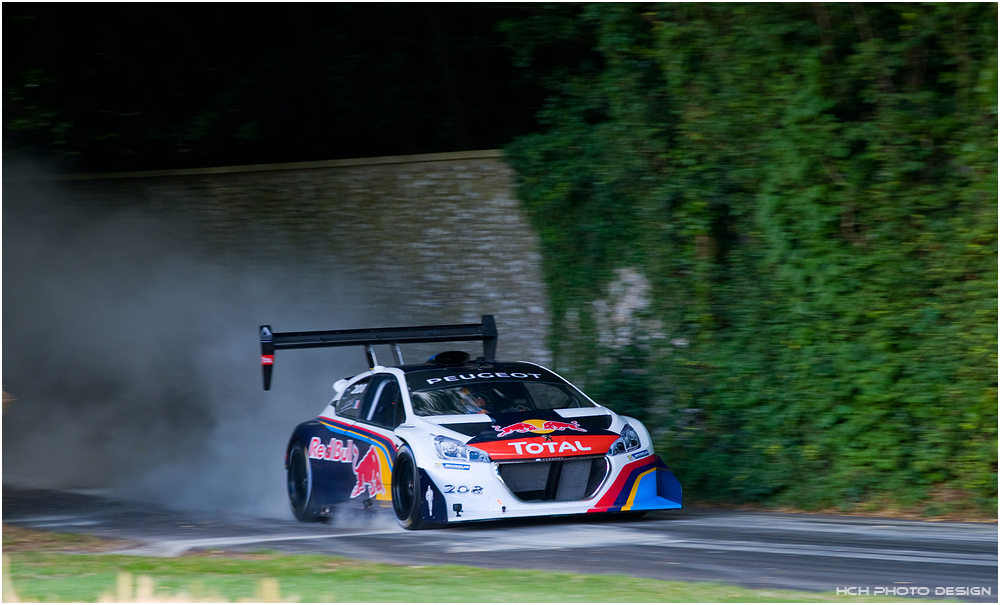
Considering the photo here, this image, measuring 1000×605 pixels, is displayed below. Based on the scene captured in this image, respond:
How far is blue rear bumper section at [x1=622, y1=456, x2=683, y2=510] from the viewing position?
923 centimetres

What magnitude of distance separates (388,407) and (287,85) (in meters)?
10.3

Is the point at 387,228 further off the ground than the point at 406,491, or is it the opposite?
the point at 387,228

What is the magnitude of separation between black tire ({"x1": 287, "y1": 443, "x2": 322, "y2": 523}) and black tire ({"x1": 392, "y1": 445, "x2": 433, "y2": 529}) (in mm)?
1640

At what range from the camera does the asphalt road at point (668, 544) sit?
6.58 meters

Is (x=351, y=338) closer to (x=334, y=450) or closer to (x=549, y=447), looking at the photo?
(x=334, y=450)

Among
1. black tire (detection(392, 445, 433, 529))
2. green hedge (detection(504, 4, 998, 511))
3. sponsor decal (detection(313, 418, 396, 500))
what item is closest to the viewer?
green hedge (detection(504, 4, 998, 511))

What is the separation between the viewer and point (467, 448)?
895cm

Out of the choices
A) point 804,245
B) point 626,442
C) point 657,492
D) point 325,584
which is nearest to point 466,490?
point 626,442

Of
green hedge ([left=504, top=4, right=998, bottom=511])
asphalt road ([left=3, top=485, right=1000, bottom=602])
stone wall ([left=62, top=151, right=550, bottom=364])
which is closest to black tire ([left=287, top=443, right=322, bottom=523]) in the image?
asphalt road ([left=3, top=485, right=1000, bottom=602])

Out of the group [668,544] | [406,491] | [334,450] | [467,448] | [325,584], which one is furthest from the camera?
[334,450]

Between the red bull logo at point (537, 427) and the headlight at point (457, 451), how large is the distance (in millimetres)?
268

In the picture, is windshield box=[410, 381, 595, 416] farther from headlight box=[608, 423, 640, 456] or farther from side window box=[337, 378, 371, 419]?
side window box=[337, 378, 371, 419]

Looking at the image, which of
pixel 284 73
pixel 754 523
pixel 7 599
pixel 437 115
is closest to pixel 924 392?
pixel 754 523

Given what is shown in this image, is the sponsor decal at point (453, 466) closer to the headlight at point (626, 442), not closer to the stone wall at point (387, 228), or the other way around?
the headlight at point (626, 442)
